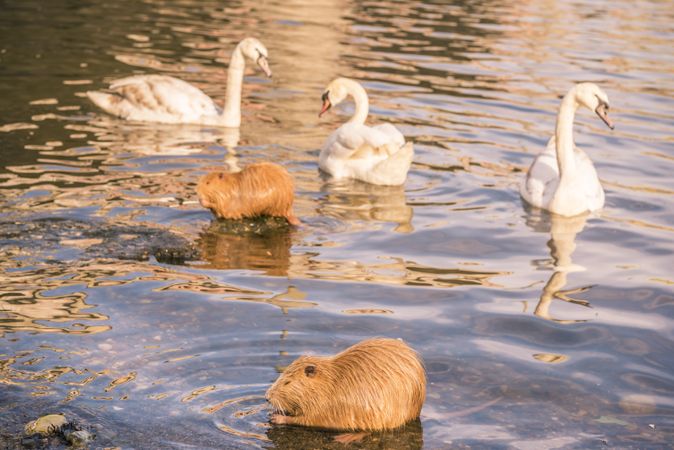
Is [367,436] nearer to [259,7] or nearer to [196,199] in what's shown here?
[196,199]

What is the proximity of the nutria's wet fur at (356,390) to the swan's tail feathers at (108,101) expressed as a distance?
9965 millimetres

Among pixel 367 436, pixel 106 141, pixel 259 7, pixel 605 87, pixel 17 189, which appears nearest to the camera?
pixel 367 436

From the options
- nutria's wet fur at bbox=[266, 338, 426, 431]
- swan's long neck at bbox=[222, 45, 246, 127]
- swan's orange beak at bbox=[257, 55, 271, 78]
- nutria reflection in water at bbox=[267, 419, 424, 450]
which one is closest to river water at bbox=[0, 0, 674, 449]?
nutria reflection in water at bbox=[267, 419, 424, 450]

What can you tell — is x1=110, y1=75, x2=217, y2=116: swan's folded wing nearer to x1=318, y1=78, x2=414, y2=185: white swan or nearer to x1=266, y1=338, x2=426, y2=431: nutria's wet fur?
x1=318, y1=78, x2=414, y2=185: white swan

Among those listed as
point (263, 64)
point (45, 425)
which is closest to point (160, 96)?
point (263, 64)

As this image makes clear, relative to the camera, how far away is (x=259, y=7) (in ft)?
93.6

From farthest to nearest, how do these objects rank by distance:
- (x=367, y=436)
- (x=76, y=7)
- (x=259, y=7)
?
(x=259, y=7), (x=76, y=7), (x=367, y=436)

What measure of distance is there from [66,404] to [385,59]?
638 inches

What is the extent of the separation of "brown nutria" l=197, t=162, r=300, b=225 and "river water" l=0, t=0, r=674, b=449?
8.3 inches

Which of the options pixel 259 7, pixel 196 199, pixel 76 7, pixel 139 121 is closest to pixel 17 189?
pixel 196 199

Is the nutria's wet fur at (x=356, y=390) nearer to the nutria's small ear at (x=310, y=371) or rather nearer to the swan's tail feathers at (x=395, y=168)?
the nutria's small ear at (x=310, y=371)

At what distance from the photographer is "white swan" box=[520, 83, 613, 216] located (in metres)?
11.6

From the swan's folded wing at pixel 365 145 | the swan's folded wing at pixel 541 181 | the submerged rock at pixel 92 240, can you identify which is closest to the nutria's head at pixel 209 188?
the submerged rock at pixel 92 240

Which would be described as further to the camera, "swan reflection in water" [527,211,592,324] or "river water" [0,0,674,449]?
"swan reflection in water" [527,211,592,324]
